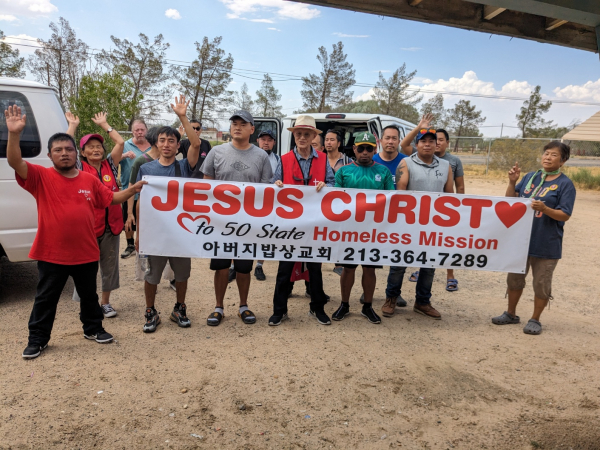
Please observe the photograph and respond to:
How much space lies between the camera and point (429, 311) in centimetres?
481

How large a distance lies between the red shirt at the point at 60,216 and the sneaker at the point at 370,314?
9.51 ft

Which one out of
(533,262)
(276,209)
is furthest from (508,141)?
(276,209)

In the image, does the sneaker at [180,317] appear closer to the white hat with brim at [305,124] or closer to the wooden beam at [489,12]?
the white hat with brim at [305,124]

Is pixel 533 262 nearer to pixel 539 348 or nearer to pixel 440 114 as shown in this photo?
pixel 539 348

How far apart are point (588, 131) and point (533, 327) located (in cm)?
1647

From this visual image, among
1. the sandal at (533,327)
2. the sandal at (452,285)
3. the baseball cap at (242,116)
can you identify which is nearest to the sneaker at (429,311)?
the sandal at (533,327)

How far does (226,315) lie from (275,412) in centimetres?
184

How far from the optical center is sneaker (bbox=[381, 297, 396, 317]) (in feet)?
15.7

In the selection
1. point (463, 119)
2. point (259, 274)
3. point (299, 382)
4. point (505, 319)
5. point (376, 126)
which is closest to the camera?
point (299, 382)

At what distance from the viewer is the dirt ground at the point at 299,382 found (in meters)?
2.70

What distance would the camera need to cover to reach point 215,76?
3017cm

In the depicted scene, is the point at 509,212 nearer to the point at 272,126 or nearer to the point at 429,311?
the point at 429,311

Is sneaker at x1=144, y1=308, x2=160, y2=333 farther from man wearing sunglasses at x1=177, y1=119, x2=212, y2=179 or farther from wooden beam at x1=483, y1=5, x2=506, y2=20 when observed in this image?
wooden beam at x1=483, y1=5, x2=506, y2=20

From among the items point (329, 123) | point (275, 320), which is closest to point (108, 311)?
point (275, 320)
